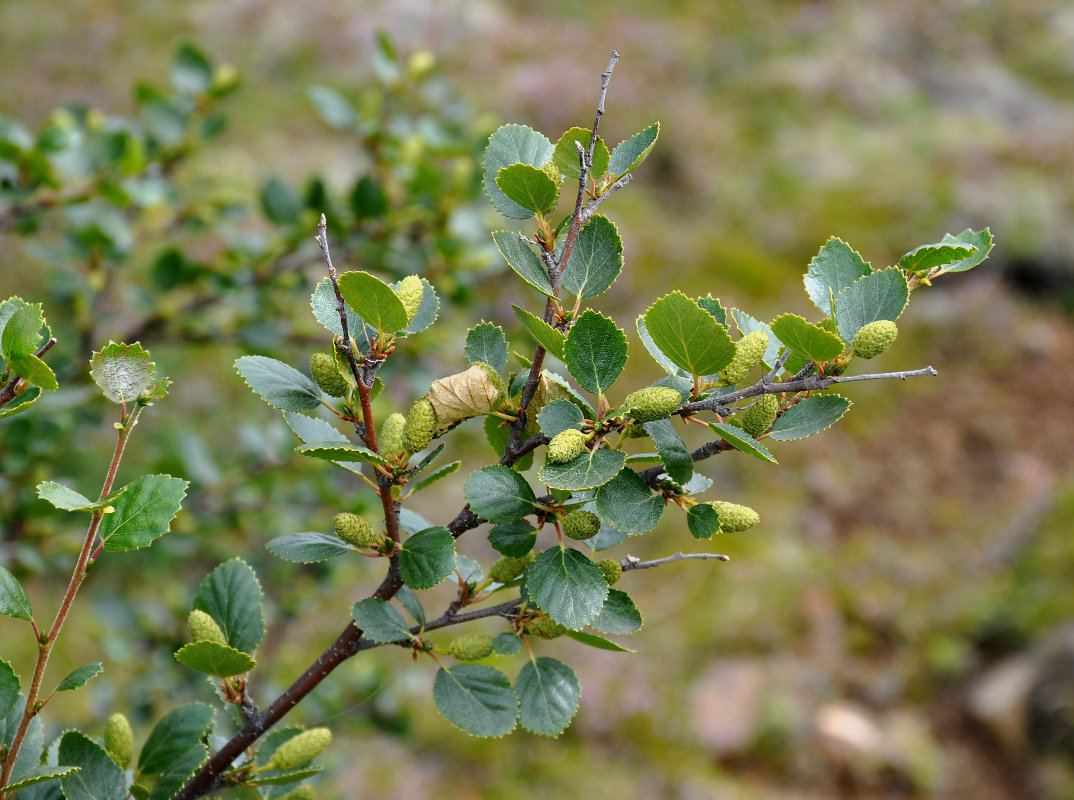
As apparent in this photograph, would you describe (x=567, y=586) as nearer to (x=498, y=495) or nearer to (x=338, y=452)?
(x=498, y=495)

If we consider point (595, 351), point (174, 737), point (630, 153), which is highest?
point (630, 153)

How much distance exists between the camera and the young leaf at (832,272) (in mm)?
636

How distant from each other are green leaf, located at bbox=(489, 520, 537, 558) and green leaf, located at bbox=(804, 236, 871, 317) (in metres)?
0.28

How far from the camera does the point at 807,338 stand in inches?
22.0

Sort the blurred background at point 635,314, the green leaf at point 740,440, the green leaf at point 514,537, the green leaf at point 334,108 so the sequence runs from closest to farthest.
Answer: the green leaf at point 740,440
the green leaf at point 514,537
the blurred background at point 635,314
the green leaf at point 334,108

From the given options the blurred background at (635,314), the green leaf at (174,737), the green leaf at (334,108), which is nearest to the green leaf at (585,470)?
the green leaf at (174,737)

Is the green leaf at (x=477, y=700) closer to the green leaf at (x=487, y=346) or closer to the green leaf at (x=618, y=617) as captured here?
the green leaf at (x=618, y=617)

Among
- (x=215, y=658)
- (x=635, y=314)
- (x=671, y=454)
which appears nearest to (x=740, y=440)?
(x=671, y=454)

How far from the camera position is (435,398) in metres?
0.60

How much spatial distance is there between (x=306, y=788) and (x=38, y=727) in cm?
22

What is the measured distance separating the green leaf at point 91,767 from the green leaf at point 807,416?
0.56 metres

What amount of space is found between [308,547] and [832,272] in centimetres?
47

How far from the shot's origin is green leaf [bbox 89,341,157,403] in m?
0.56

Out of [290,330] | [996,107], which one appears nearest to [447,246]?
[290,330]
